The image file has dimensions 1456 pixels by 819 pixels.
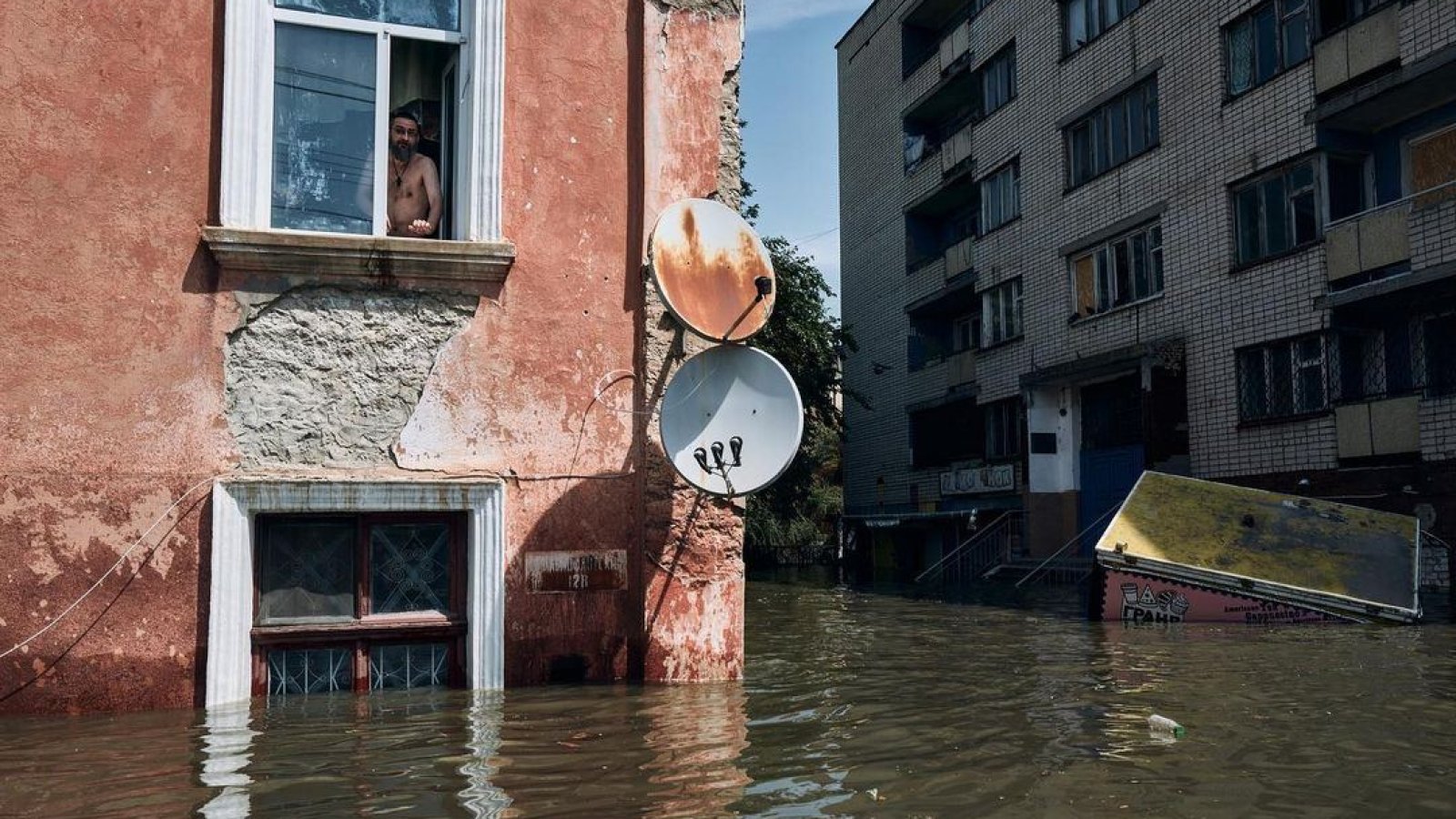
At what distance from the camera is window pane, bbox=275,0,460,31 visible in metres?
6.66

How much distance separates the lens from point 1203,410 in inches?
800

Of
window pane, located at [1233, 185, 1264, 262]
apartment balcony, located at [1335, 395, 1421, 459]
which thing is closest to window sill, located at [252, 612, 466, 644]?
apartment balcony, located at [1335, 395, 1421, 459]

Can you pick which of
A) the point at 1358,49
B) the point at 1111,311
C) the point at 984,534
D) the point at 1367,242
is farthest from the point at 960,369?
the point at 1358,49

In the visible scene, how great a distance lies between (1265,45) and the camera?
19469 mm

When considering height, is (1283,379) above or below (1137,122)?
below

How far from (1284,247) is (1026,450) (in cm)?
804

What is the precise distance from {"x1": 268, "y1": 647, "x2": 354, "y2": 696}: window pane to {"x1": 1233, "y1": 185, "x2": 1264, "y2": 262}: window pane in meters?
17.4

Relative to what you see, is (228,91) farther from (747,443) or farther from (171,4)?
(747,443)

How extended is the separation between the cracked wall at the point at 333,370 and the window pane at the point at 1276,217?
16.1 metres

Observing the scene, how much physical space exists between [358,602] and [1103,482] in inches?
791

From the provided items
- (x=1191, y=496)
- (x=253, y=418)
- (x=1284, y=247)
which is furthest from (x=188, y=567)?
(x=1284, y=247)

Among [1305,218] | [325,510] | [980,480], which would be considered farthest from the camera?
[980,480]

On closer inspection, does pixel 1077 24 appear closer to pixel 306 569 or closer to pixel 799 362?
pixel 799 362

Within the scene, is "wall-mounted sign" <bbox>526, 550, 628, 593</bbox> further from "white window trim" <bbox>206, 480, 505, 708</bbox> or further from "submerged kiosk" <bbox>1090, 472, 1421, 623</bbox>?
"submerged kiosk" <bbox>1090, 472, 1421, 623</bbox>
